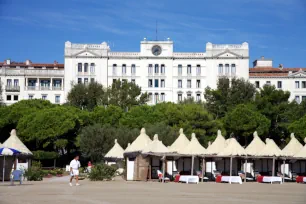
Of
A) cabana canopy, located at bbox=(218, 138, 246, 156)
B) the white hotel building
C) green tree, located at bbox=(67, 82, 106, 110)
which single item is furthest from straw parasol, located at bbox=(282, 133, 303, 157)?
the white hotel building

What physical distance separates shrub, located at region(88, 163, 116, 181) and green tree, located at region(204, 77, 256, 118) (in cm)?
4672

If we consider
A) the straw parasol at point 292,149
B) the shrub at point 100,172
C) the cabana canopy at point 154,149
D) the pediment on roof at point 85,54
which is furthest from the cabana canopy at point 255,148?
the pediment on roof at point 85,54

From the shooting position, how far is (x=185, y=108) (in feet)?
234

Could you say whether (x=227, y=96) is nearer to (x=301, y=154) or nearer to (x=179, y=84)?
(x=179, y=84)

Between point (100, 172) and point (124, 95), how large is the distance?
163 feet

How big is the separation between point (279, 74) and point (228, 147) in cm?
6360

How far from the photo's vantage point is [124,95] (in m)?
85.1

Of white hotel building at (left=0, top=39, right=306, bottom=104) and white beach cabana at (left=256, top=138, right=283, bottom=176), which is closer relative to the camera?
white beach cabana at (left=256, top=138, right=283, bottom=176)

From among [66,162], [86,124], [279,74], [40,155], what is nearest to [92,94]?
[86,124]

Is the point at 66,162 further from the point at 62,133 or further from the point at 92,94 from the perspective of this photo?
the point at 92,94

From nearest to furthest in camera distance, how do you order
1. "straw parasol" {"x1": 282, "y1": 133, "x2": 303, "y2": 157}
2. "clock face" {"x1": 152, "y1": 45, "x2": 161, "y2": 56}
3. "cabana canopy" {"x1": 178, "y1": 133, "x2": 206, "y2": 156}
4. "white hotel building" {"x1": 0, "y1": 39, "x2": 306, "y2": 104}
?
"cabana canopy" {"x1": 178, "y1": 133, "x2": 206, "y2": 156}
"straw parasol" {"x1": 282, "y1": 133, "x2": 303, "y2": 157}
"white hotel building" {"x1": 0, "y1": 39, "x2": 306, "y2": 104}
"clock face" {"x1": 152, "y1": 45, "x2": 161, "y2": 56}

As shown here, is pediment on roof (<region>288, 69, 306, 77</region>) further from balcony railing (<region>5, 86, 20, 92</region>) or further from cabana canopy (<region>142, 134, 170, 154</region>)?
cabana canopy (<region>142, 134, 170, 154</region>)

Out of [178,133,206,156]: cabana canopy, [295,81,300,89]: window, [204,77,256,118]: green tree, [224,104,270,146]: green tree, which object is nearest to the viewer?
[178,133,206,156]: cabana canopy

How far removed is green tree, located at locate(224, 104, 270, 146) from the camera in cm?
7200
